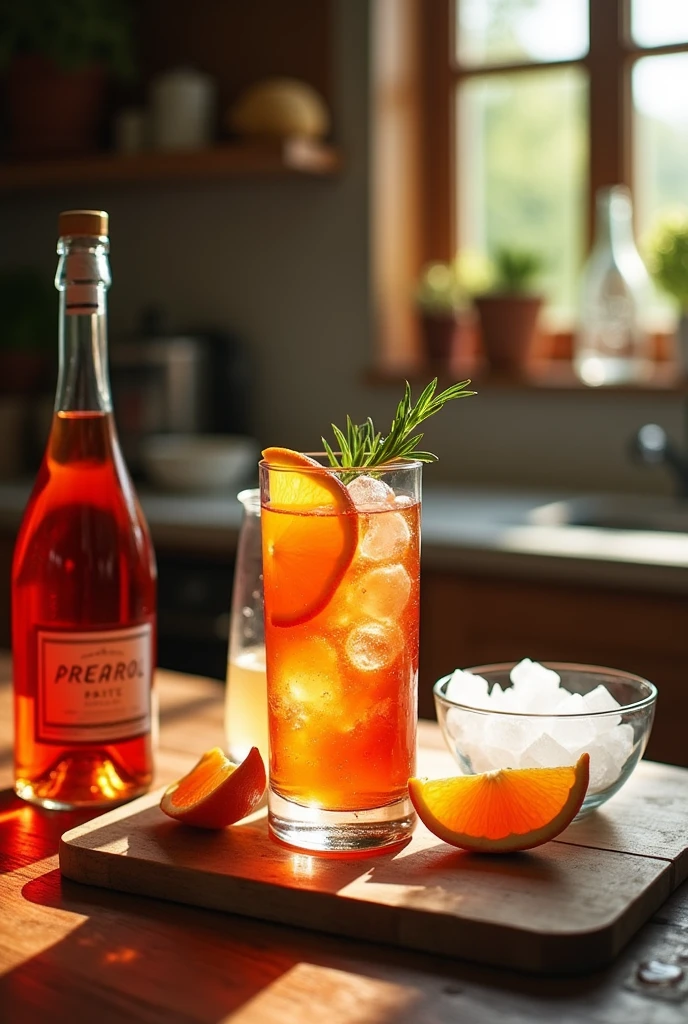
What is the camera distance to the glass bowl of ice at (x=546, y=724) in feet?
2.77

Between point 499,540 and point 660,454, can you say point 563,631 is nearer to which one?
point 499,540

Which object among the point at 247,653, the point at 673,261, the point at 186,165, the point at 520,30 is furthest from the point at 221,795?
the point at 520,30


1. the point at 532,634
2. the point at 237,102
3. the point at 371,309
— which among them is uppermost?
the point at 237,102

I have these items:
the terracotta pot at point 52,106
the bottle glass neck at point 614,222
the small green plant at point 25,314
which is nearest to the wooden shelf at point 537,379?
the bottle glass neck at point 614,222

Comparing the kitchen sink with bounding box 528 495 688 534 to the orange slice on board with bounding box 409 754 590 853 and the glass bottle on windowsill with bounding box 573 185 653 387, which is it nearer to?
the glass bottle on windowsill with bounding box 573 185 653 387

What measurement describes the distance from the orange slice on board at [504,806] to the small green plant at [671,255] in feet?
6.29

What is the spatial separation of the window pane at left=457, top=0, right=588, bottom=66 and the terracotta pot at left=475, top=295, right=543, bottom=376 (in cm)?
56

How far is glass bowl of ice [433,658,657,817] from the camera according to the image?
844 mm

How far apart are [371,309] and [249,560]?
1979 mm

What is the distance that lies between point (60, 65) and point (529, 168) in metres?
1.15

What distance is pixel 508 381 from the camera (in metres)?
2.78

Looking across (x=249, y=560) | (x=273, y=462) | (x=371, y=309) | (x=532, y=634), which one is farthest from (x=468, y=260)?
(x=273, y=462)

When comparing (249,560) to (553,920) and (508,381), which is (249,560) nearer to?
(553,920)

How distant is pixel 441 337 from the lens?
2.92 meters
